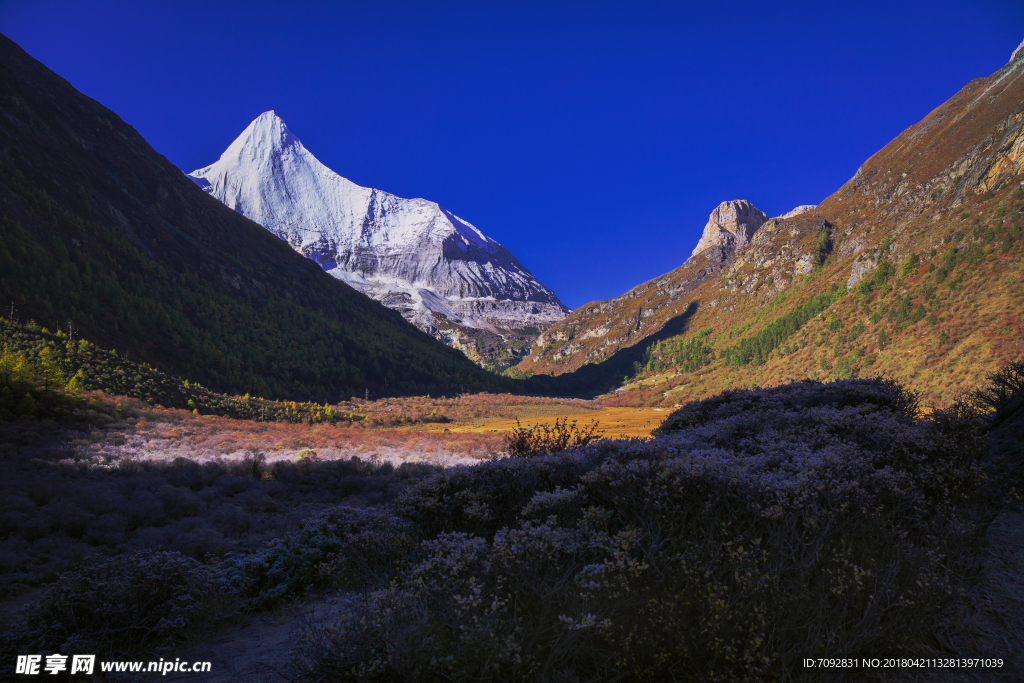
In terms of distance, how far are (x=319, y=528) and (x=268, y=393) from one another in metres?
56.8

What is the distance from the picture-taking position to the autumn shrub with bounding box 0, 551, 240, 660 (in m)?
4.39

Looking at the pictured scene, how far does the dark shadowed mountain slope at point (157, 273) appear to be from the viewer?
148 feet

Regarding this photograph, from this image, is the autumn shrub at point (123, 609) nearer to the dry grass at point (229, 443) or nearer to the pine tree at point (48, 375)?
the dry grass at point (229, 443)

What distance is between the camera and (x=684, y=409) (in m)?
10.6

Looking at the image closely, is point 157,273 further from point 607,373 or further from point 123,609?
point 607,373

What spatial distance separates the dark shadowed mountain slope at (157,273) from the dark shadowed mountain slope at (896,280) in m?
66.4

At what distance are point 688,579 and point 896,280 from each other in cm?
7794

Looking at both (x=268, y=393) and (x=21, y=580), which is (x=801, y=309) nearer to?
(x=268, y=393)

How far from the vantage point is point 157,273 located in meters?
59.7

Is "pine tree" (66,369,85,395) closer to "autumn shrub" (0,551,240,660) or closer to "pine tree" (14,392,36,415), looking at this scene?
"pine tree" (14,392,36,415)

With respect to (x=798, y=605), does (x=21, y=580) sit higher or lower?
lower

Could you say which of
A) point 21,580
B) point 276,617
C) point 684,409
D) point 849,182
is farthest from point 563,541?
point 849,182

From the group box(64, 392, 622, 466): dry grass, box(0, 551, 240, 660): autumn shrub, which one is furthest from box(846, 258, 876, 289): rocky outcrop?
box(0, 551, 240, 660): autumn shrub

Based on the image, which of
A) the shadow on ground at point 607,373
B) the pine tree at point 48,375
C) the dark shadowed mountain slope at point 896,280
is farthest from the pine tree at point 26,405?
the shadow on ground at point 607,373
